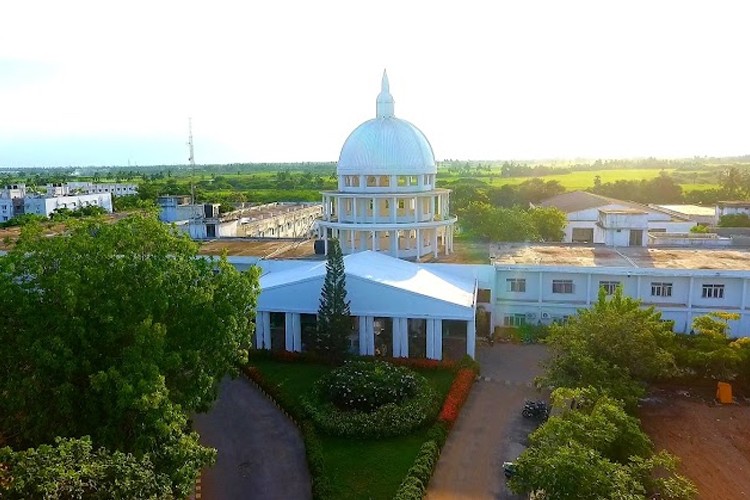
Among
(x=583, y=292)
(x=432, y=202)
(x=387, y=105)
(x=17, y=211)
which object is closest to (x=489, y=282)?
(x=583, y=292)

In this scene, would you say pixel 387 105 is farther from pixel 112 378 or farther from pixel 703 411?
pixel 112 378

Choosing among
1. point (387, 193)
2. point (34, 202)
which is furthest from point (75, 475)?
point (34, 202)

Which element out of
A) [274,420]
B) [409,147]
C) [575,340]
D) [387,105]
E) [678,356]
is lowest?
[274,420]

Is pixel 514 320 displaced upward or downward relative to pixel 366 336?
downward

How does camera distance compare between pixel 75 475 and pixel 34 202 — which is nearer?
pixel 75 475

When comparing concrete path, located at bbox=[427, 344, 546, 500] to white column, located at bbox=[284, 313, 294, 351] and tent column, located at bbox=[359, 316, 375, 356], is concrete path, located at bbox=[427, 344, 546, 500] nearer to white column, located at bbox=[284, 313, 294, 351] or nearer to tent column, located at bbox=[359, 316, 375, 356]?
tent column, located at bbox=[359, 316, 375, 356]

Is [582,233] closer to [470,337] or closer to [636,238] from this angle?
[636,238]

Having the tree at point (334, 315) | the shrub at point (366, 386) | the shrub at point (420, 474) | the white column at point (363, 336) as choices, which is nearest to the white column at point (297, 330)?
the tree at point (334, 315)
